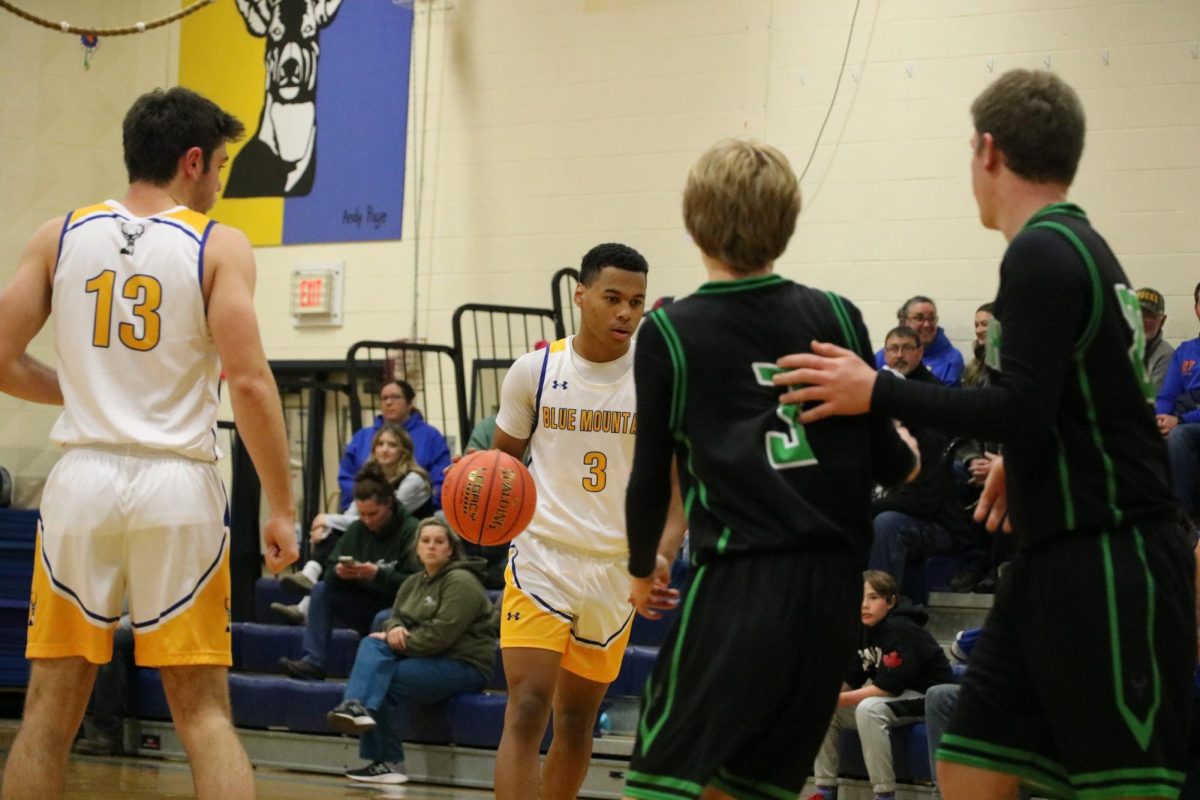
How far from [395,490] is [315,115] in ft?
13.2

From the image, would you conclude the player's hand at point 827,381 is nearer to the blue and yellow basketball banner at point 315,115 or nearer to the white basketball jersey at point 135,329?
the white basketball jersey at point 135,329

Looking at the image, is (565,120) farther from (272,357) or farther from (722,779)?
(722,779)

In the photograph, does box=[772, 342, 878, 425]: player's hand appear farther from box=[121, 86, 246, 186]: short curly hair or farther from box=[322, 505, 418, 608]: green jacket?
box=[322, 505, 418, 608]: green jacket

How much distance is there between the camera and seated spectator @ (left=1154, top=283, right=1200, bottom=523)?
762 centimetres

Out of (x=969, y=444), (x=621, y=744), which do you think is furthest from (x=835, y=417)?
(x=969, y=444)

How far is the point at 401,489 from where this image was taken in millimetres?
9586

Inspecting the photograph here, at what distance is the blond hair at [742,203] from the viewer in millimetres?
2822

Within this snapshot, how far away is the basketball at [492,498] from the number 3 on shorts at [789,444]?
2006mm

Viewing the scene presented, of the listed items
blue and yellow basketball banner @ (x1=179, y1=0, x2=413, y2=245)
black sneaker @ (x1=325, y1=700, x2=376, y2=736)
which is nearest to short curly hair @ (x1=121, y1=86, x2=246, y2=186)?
black sneaker @ (x1=325, y1=700, x2=376, y2=736)

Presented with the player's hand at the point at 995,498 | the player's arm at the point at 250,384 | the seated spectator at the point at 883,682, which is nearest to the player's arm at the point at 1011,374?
the player's hand at the point at 995,498

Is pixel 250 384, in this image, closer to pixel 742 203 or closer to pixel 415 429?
pixel 742 203

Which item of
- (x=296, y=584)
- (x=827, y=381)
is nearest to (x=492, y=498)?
(x=827, y=381)

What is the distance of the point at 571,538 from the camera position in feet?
15.8

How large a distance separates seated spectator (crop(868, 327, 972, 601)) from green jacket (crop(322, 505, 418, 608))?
2776 mm
